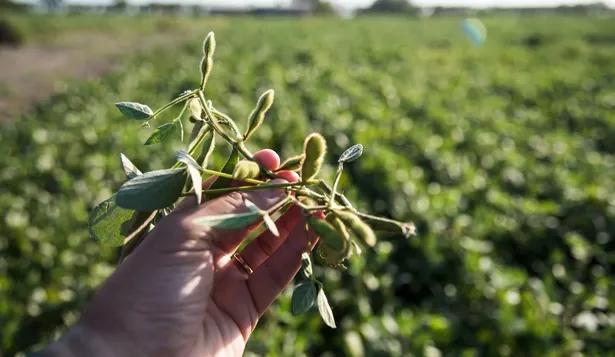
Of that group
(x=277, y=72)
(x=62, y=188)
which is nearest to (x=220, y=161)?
(x=62, y=188)

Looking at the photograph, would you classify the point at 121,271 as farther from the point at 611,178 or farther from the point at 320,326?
the point at 611,178

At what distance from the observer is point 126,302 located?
916mm

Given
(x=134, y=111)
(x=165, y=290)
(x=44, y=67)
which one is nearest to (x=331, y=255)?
(x=165, y=290)

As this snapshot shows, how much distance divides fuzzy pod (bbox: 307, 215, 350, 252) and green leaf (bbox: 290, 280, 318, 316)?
15 cm

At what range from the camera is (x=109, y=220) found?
948 millimetres

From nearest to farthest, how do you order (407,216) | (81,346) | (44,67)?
1. (81,346)
2. (407,216)
3. (44,67)

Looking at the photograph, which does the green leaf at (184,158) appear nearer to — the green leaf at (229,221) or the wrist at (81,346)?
the green leaf at (229,221)

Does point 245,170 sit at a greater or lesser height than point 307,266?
greater

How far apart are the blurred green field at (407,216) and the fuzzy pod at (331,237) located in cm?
150

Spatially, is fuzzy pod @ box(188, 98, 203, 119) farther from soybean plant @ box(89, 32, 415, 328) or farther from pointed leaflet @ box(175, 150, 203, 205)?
pointed leaflet @ box(175, 150, 203, 205)

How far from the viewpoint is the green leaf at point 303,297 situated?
0.87m

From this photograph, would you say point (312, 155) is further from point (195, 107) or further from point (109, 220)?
point (109, 220)

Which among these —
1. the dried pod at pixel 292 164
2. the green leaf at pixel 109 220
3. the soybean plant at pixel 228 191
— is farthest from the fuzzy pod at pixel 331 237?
the green leaf at pixel 109 220

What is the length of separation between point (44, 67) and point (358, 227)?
701 inches
